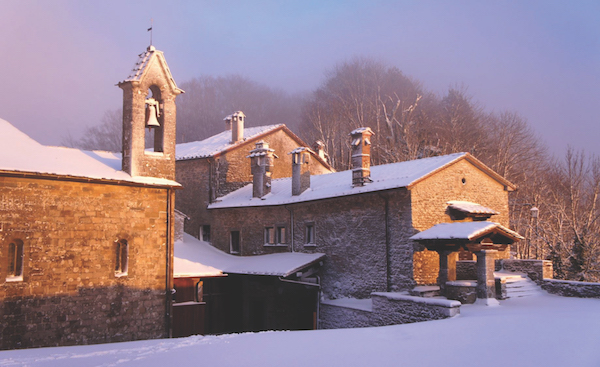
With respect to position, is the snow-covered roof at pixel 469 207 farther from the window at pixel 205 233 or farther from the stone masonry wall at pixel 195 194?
the window at pixel 205 233

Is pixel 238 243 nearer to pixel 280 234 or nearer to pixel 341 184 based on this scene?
pixel 280 234

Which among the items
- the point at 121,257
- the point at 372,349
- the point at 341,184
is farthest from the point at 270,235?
the point at 372,349

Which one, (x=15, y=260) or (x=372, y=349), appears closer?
(x=372, y=349)

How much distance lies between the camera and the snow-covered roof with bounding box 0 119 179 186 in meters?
14.0

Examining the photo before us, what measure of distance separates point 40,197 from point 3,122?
4529mm

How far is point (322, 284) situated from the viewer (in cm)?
2122

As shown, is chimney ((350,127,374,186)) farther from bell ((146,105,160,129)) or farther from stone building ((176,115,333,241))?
bell ((146,105,160,129))

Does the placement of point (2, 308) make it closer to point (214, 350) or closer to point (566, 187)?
point (214, 350)

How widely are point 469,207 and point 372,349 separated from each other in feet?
41.0

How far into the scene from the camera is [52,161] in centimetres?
1494

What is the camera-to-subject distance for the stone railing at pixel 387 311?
44.6 ft

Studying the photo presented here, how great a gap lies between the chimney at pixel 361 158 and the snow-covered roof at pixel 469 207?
3364 mm

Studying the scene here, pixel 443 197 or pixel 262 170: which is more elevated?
pixel 262 170

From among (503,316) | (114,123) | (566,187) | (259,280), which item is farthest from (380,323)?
(114,123)
